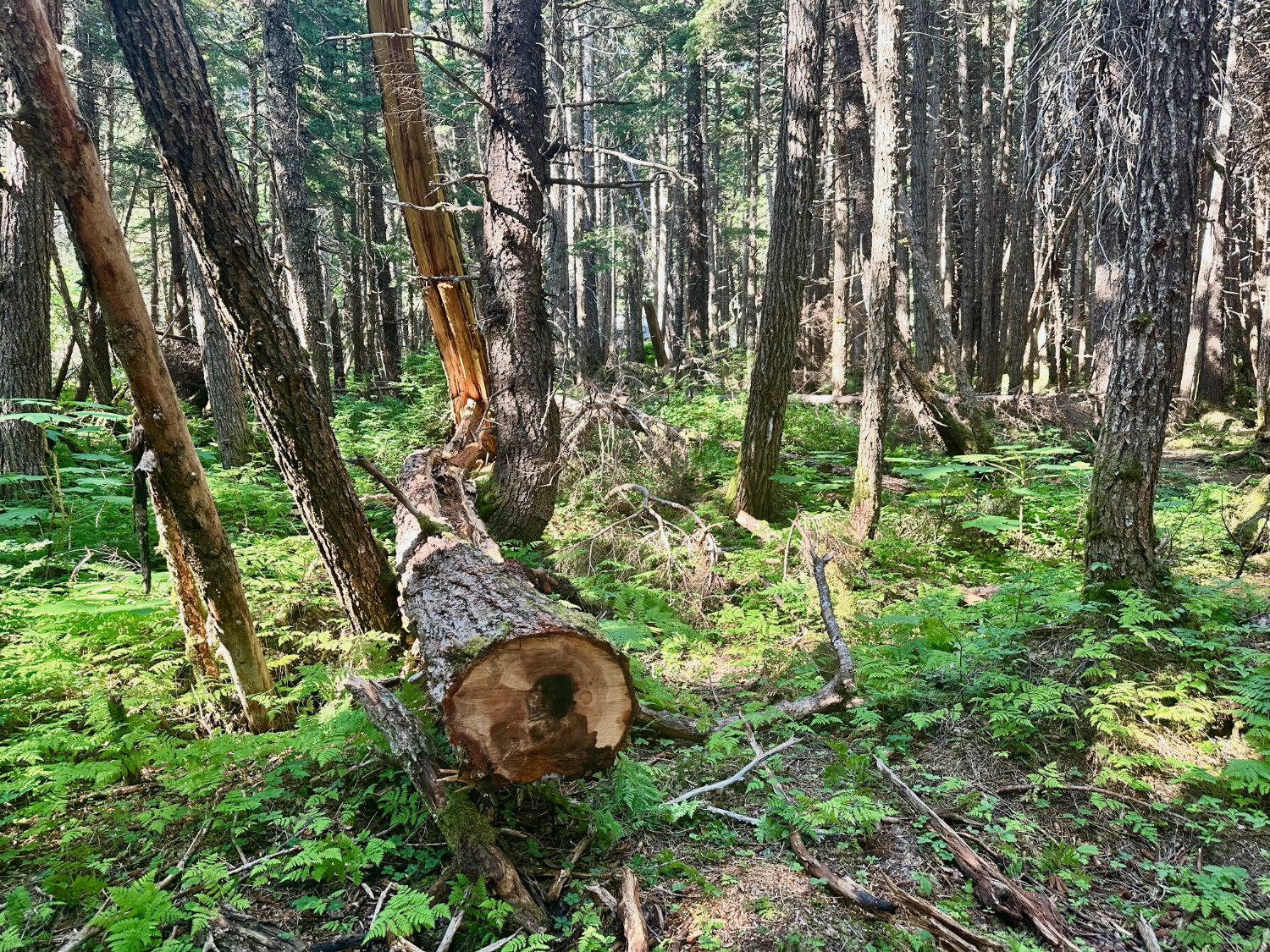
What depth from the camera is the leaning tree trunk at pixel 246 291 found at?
3744 millimetres

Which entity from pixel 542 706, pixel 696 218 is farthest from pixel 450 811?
pixel 696 218

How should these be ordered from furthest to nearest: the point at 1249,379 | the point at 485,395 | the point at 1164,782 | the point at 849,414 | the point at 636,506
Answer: the point at 1249,379 → the point at 849,414 → the point at 485,395 → the point at 636,506 → the point at 1164,782

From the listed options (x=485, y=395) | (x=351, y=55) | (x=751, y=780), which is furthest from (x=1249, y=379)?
(x=351, y=55)

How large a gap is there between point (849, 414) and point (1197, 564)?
20.1 feet

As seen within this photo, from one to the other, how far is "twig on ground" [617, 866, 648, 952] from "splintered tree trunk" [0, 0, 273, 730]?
245 centimetres

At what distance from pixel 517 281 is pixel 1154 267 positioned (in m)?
5.21

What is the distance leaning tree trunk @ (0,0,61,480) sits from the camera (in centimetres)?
678

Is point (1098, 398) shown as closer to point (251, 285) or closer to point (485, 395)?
point (485, 395)

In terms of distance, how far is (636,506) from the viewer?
24.8 feet

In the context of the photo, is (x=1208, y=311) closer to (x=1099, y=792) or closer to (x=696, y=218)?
(x=696, y=218)

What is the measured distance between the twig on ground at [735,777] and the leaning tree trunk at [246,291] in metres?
2.44

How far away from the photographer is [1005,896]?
9.19ft

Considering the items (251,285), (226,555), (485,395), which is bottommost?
(226,555)

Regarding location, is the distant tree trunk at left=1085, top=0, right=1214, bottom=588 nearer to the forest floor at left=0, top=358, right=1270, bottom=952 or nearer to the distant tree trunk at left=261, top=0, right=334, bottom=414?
the forest floor at left=0, top=358, right=1270, bottom=952
